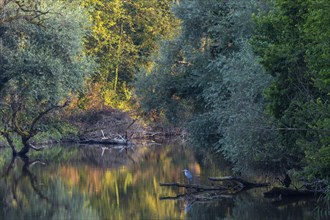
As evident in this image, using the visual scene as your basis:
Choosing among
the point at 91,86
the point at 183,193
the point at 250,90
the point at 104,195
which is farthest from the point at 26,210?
the point at 91,86

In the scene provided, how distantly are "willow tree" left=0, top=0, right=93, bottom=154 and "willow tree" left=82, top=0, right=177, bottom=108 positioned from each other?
12157mm

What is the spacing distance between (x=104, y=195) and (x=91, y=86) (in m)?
23.2

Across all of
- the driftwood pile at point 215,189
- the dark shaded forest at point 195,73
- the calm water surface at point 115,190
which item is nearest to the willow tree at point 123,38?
the dark shaded forest at point 195,73

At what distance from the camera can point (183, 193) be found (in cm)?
2186

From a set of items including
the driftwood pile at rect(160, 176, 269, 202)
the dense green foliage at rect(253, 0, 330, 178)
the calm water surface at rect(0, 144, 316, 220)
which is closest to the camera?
the dense green foliage at rect(253, 0, 330, 178)

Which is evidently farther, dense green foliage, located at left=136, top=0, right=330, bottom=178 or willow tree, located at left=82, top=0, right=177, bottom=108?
willow tree, located at left=82, top=0, right=177, bottom=108

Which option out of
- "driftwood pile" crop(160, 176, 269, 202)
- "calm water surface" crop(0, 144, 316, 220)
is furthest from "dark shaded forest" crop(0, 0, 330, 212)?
"calm water surface" crop(0, 144, 316, 220)

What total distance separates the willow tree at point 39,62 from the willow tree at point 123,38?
39.9ft

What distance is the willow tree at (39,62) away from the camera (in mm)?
30016

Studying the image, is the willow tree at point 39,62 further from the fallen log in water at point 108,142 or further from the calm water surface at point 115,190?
the fallen log in water at point 108,142

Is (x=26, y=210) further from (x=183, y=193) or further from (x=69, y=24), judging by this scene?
(x=69, y=24)

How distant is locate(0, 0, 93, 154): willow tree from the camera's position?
1182 inches

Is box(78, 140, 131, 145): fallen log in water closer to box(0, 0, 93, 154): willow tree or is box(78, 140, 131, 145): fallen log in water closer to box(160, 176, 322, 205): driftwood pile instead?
box(0, 0, 93, 154): willow tree

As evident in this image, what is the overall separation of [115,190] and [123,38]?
2472cm
